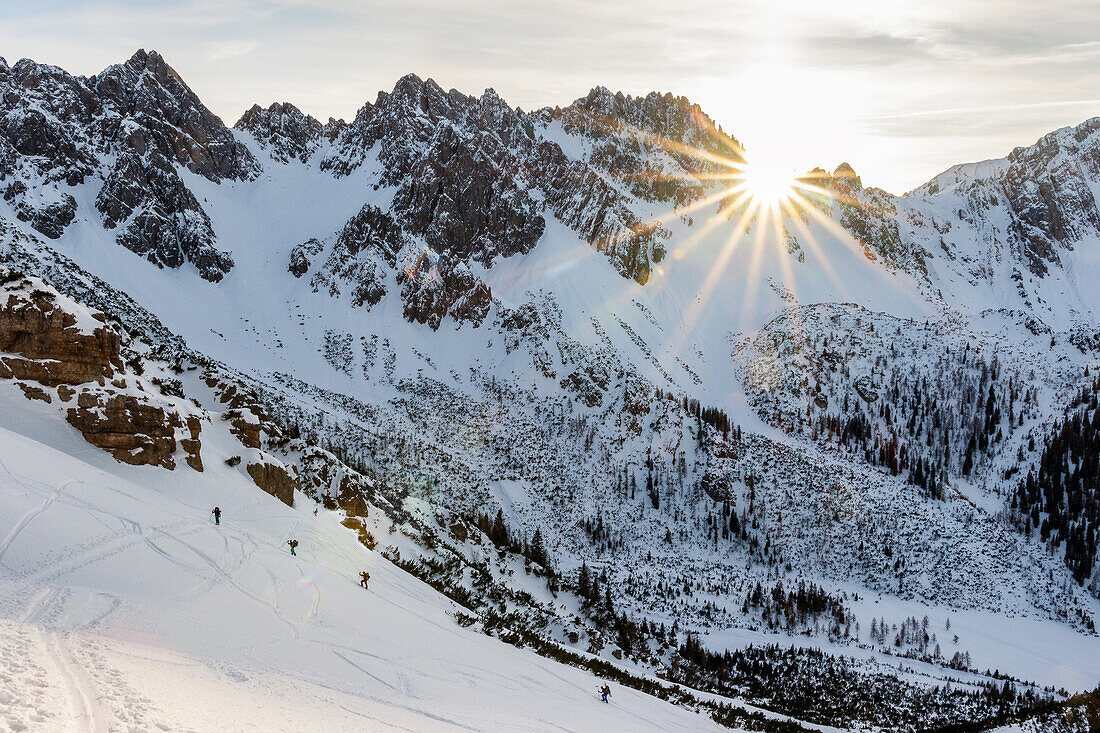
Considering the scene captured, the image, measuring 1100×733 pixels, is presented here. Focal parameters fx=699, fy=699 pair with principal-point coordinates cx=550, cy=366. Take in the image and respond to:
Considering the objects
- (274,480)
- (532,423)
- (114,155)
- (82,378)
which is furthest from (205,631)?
(114,155)

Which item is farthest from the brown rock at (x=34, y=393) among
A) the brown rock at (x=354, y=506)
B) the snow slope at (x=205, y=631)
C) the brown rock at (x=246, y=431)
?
the brown rock at (x=354, y=506)

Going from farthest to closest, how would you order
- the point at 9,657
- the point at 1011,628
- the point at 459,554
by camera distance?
1. the point at 1011,628
2. the point at 459,554
3. the point at 9,657

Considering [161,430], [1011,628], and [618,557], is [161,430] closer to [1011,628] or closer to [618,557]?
[618,557]

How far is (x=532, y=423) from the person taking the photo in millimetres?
142000

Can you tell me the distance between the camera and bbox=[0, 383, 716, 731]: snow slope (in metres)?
18.5

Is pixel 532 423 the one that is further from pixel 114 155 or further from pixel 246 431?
pixel 114 155

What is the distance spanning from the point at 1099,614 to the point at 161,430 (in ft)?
435

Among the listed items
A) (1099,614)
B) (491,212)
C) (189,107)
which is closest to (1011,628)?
(1099,614)

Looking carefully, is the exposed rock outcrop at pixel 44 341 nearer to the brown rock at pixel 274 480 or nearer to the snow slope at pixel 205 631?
the snow slope at pixel 205 631

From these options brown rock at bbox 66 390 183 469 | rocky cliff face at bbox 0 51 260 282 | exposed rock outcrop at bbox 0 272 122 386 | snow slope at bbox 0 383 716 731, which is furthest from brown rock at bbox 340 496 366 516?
rocky cliff face at bbox 0 51 260 282

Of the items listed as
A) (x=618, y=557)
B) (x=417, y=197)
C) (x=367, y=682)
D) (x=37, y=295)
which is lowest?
(x=618, y=557)

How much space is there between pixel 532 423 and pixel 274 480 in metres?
88.3

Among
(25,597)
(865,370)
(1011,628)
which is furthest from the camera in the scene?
(865,370)

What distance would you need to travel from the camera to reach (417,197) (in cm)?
18462
